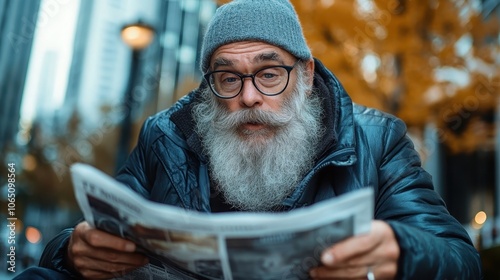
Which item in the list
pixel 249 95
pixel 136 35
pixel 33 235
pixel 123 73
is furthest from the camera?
pixel 123 73

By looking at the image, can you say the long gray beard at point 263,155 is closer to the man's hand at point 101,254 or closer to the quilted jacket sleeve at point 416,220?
the quilted jacket sleeve at point 416,220

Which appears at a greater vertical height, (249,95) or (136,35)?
(136,35)

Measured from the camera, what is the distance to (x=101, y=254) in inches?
58.0

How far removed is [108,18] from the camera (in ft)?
21.7

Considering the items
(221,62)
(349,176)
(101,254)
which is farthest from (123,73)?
(101,254)

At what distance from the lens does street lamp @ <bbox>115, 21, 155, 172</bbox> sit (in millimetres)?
7016

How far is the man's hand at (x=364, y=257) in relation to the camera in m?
1.22

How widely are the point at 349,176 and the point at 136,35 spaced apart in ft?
19.0

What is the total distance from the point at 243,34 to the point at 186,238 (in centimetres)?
103

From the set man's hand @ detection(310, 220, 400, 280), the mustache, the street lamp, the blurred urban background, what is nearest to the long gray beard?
the mustache

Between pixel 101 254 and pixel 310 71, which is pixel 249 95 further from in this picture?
pixel 101 254

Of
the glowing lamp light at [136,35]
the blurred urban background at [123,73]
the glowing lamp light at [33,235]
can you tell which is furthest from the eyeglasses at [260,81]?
the glowing lamp light at [136,35]

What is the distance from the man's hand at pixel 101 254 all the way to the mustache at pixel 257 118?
0.70m

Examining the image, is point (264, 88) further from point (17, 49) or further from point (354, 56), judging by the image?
point (354, 56)
